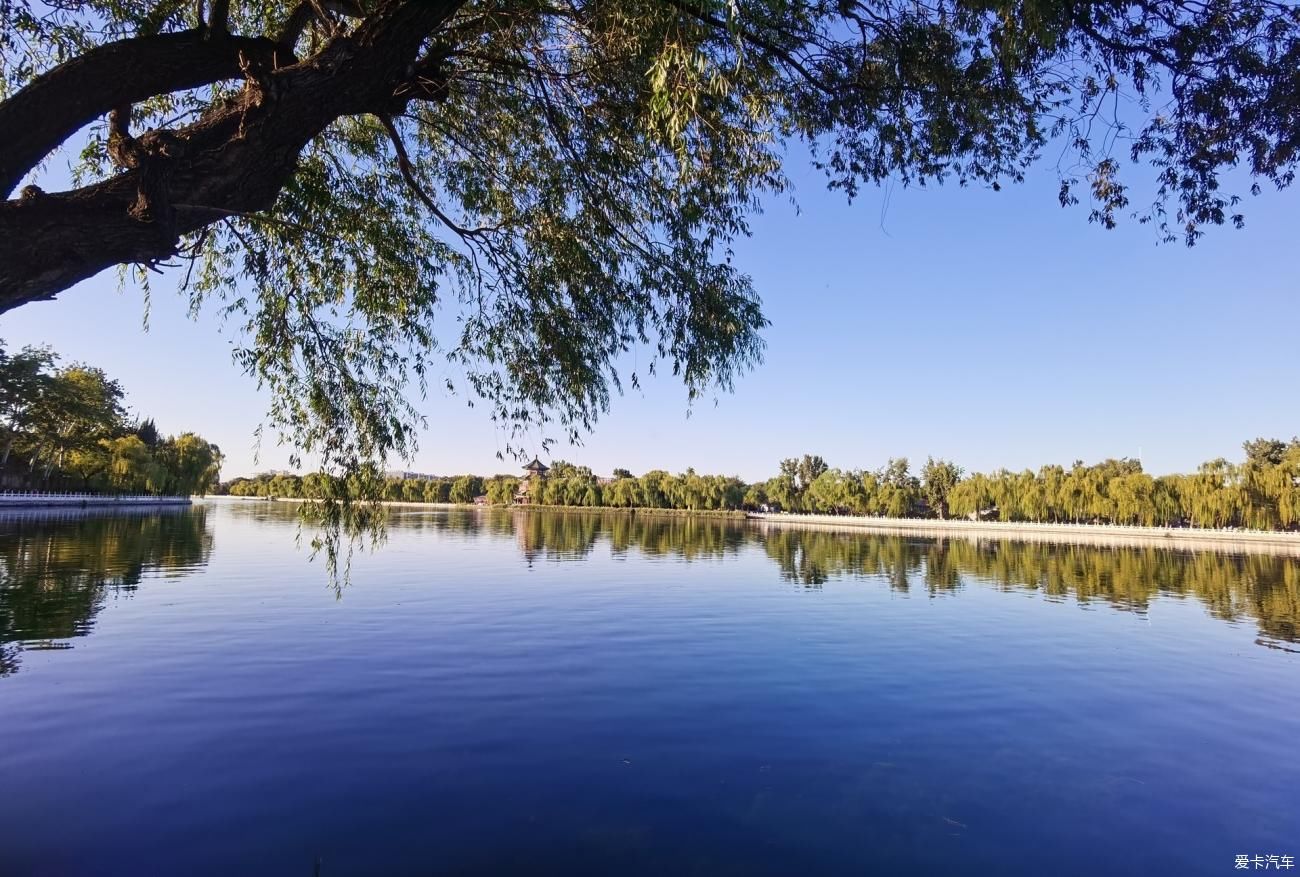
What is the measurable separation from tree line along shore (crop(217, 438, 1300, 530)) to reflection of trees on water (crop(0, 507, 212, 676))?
4877 millimetres

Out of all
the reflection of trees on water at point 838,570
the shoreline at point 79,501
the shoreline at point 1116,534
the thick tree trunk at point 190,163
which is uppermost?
the thick tree trunk at point 190,163

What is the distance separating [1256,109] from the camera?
220 inches

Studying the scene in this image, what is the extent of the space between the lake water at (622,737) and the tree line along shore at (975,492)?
3.21m

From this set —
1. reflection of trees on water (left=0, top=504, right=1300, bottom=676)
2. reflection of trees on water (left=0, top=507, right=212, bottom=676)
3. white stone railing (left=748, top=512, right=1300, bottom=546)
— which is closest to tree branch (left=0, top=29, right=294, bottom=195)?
reflection of trees on water (left=0, top=507, right=212, bottom=676)

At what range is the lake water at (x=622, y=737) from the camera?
6.38 metres

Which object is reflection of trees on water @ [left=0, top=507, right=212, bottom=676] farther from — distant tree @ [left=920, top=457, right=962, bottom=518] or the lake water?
distant tree @ [left=920, top=457, right=962, bottom=518]

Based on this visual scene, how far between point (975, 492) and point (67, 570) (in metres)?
99.0

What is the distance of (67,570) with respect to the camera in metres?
23.2

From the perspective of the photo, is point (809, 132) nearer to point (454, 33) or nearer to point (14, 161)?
point (454, 33)

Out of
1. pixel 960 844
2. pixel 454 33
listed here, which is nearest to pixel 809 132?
pixel 454 33

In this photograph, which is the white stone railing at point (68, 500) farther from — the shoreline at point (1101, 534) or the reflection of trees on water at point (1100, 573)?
the reflection of trees on water at point (1100, 573)

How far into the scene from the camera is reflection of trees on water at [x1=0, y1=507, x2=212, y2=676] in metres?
14.6

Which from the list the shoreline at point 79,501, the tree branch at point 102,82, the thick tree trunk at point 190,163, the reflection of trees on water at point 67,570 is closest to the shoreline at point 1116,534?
the reflection of trees on water at point 67,570

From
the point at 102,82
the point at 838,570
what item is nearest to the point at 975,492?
the point at 838,570
